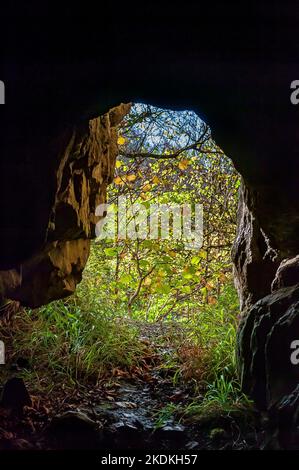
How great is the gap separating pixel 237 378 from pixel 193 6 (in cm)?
259

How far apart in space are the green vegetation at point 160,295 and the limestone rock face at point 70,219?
26.0 inches

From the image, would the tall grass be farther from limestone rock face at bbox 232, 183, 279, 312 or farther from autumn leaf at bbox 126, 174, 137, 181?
autumn leaf at bbox 126, 174, 137, 181

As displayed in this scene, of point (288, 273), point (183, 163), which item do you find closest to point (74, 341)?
point (288, 273)

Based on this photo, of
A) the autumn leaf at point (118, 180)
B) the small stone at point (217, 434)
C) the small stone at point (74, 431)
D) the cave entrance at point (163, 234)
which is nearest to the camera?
the small stone at point (74, 431)

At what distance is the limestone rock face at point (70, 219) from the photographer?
3.24 meters

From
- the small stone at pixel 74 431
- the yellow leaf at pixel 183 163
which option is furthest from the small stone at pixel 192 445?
the yellow leaf at pixel 183 163

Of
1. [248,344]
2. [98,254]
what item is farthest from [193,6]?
[98,254]

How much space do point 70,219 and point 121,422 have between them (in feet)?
4.94

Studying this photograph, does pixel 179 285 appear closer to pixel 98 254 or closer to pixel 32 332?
pixel 98 254

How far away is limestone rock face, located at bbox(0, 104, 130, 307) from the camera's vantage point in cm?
324

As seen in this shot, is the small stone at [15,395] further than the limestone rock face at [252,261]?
No

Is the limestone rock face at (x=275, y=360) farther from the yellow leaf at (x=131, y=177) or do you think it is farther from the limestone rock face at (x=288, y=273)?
the yellow leaf at (x=131, y=177)

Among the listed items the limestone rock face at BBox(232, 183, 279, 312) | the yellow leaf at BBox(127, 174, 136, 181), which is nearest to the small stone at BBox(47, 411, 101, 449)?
the limestone rock face at BBox(232, 183, 279, 312)

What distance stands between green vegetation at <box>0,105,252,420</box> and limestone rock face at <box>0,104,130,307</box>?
661 millimetres
